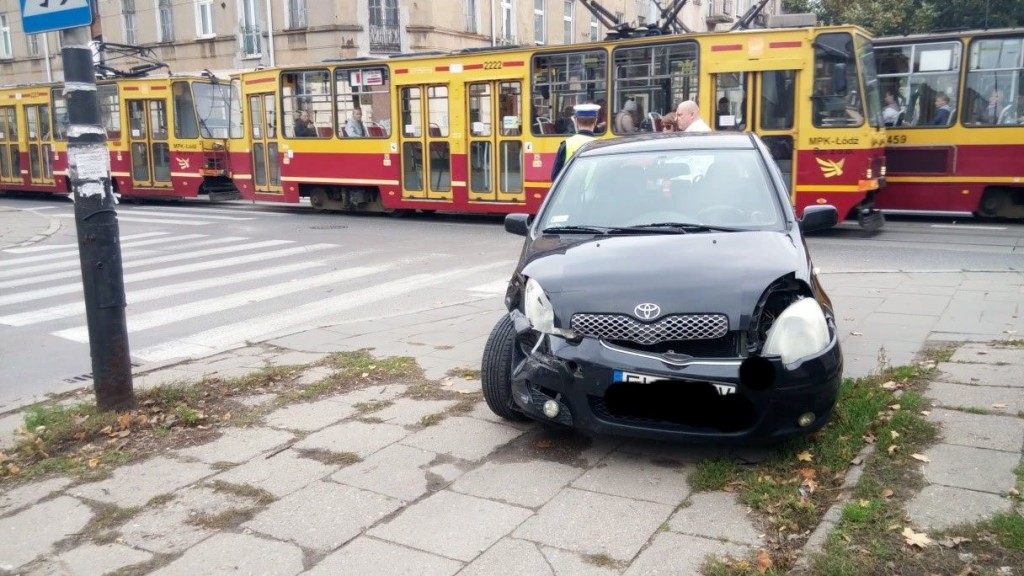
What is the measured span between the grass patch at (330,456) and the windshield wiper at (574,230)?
1793mm

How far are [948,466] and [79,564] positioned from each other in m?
3.78

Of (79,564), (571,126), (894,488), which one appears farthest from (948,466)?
(571,126)

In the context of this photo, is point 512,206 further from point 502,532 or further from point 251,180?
point 502,532

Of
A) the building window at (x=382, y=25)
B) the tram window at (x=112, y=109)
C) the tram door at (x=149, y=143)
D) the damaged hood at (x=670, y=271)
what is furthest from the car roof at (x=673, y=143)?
the building window at (x=382, y=25)

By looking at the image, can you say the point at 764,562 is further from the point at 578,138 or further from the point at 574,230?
the point at 578,138

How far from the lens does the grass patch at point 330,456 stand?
466 centimetres

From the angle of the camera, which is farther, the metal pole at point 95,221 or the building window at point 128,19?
the building window at point 128,19

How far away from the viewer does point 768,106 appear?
14.2 metres

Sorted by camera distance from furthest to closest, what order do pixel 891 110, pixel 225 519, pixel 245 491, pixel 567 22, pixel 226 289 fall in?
pixel 567 22
pixel 891 110
pixel 226 289
pixel 245 491
pixel 225 519

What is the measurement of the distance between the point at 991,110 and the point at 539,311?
13.0 metres

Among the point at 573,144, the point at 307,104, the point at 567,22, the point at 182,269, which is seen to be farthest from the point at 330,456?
the point at 567,22

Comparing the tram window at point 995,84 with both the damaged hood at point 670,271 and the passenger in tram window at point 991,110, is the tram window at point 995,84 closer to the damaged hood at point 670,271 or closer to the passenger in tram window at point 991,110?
the passenger in tram window at point 991,110

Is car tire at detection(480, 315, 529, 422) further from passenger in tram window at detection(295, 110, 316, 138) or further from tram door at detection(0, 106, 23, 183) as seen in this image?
tram door at detection(0, 106, 23, 183)

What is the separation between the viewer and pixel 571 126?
1608cm
